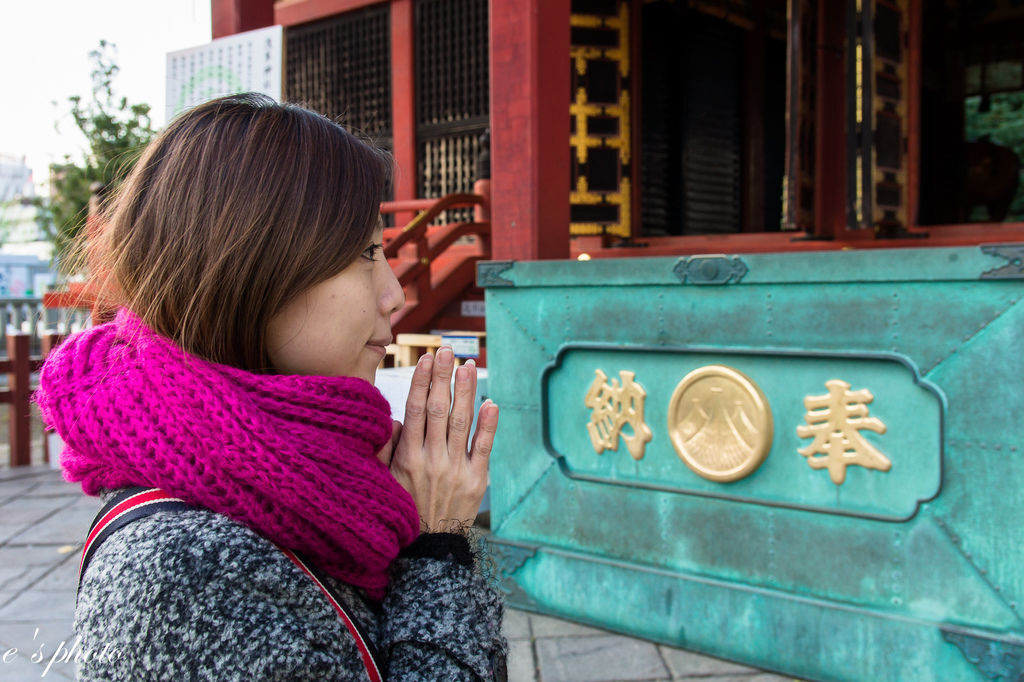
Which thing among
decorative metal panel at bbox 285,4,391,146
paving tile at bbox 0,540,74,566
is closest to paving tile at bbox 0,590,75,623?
paving tile at bbox 0,540,74,566

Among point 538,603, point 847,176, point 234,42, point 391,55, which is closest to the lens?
point 538,603

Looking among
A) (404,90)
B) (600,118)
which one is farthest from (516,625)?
(404,90)

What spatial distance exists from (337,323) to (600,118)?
5880 millimetres

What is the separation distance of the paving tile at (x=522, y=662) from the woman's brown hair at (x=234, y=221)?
7.94ft

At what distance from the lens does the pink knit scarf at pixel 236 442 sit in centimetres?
90

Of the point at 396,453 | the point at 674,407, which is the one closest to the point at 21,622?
the point at 674,407

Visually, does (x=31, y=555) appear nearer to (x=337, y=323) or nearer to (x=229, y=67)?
(x=229, y=67)

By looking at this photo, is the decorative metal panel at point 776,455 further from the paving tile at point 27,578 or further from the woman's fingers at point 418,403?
the paving tile at point 27,578

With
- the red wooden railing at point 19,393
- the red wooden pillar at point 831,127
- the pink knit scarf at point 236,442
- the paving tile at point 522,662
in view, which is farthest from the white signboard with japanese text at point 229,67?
the red wooden pillar at point 831,127

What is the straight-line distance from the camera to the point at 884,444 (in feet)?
8.91

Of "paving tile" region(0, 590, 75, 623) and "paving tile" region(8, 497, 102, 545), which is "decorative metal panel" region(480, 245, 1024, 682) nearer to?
"paving tile" region(0, 590, 75, 623)

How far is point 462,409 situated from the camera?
1.13 m

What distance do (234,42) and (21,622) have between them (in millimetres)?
3318

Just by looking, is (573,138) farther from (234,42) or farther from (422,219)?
(234,42)
